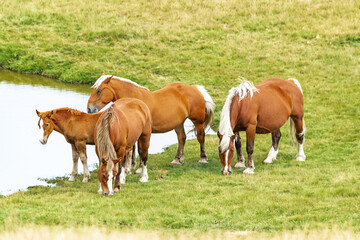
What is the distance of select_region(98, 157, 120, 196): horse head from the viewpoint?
Answer: 1082 centimetres

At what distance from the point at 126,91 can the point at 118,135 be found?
2.42 metres

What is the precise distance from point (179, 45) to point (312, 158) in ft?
45.3

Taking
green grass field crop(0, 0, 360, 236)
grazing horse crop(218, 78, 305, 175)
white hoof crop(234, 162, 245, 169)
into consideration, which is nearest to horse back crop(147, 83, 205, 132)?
green grass field crop(0, 0, 360, 236)

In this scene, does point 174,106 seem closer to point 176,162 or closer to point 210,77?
point 176,162

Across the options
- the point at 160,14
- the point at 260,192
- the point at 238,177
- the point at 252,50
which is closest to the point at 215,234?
the point at 260,192

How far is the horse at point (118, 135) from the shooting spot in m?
10.9

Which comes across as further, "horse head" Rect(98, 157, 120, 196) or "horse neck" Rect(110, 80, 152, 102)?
"horse neck" Rect(110, 80, 152, 102)

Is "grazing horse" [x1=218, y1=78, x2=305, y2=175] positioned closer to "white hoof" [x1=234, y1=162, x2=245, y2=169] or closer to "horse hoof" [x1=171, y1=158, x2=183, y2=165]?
"white hoof" [x1=234, y1=162, x2=245, y2=169]

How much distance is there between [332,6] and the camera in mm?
29938

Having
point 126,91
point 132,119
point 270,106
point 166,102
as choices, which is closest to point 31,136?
point 126,91

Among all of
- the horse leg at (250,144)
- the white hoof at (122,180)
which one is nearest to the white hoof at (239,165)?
the horse leg at (250,144)

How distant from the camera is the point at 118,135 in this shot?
11273 mm

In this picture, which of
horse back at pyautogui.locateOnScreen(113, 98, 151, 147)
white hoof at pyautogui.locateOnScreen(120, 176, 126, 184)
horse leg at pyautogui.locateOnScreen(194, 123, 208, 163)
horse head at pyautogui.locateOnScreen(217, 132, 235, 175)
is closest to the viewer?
horse back at pyautogui.locateOnScreen(113, 98, 151, 147)

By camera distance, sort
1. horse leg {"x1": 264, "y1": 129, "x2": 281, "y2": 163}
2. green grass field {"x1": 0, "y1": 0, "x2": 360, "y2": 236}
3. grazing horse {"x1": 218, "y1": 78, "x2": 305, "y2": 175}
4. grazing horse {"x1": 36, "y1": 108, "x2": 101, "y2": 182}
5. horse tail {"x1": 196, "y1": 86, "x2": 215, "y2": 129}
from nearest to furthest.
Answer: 1. green grass field {"x1": 0, "y1": 0, "x2": 360, "y2": 236}
2. grazing horse {"x1": 36, "y1": 108, "x2": 101, "y2": 182}
3. grazing horse {"x1": 218, "y1": 78, "x2": 305, "y2": 175}
4. horse leg {"x1": 264, "y1": 129, "x2": 281, "y2": 163}
5. horse tail {"x1": 196, "y1": 86, "x2": 215, "y2": 129}
